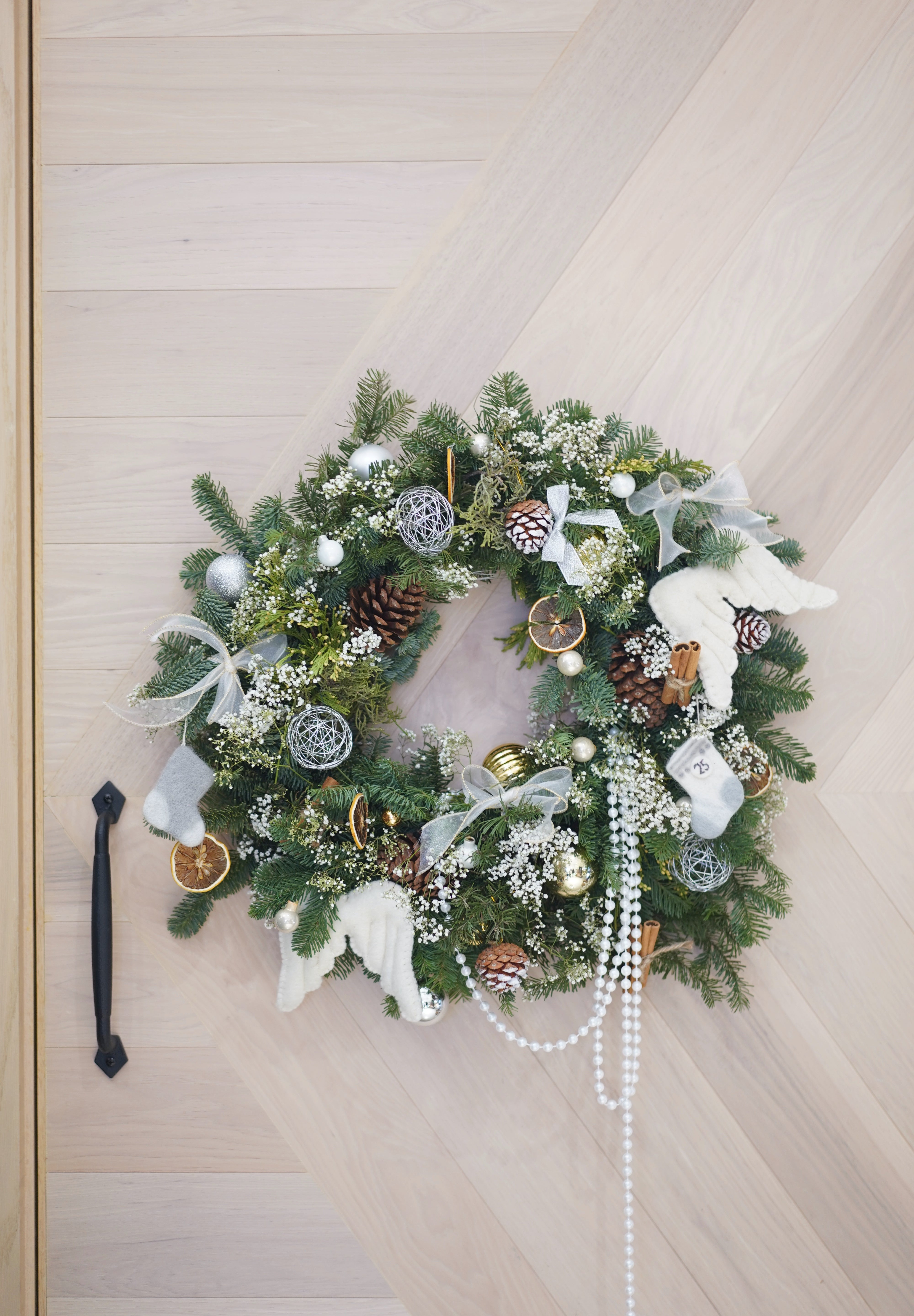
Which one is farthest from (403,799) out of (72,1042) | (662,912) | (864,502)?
(864,502)

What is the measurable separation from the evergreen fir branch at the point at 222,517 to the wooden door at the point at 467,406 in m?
0.08

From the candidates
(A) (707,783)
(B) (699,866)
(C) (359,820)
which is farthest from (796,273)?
(C) (359,820)

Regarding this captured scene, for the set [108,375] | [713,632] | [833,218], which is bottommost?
[108,375]

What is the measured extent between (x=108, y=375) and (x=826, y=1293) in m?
1.69

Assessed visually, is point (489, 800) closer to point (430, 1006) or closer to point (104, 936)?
point (430, 1006)

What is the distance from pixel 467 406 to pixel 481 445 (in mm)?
158

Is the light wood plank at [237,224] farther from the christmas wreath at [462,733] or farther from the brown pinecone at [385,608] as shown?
the brown pinecone at [385,608]

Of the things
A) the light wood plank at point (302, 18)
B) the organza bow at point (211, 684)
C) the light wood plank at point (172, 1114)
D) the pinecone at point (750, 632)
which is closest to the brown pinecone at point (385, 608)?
the organza bow at point (211, 684)

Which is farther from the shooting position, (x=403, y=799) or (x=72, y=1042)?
(x=72, y=1042)

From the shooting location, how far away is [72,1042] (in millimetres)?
1171

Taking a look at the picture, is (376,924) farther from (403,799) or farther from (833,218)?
(833,218)

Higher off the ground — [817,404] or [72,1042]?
[817,404]

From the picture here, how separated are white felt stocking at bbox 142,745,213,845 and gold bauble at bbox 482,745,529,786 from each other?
0.38 m

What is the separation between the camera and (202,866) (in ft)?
3.55
